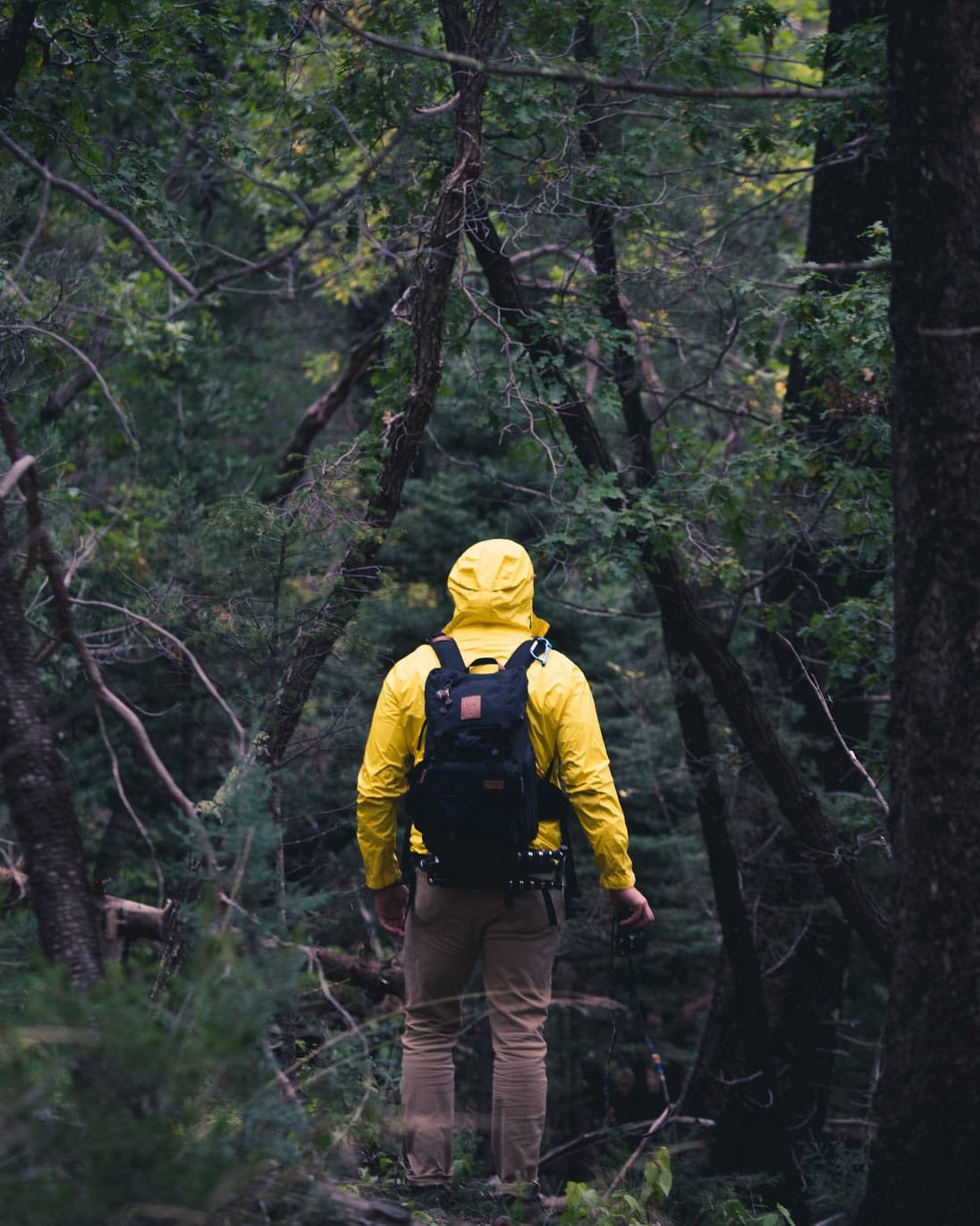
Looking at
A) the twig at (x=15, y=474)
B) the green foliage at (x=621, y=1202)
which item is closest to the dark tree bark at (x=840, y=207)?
the green foliage at (x=621, y=1202)

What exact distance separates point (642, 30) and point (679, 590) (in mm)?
3404

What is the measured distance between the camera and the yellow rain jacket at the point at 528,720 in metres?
4.14

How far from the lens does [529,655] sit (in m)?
4.22

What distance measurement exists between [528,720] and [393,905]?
0.96 m

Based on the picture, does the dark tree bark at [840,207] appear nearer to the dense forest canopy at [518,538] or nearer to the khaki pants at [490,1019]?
the dense forest canopy at [518,538]

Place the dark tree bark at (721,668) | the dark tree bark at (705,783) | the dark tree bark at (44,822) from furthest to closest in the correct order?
the dark tree bark at (705,783) < the dark tree bark at (721,668) < the dark tree bark at (44,822)

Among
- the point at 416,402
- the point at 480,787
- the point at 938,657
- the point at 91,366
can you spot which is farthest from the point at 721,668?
the point at 91,366

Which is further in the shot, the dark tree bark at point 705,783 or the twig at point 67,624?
the dark tree bark at point 705,783

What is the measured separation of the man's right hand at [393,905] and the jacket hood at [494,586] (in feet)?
3.32

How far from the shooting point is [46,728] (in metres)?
2.87

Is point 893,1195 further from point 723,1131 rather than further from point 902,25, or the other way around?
point 723,1131

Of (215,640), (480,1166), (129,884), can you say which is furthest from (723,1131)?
(129,884)

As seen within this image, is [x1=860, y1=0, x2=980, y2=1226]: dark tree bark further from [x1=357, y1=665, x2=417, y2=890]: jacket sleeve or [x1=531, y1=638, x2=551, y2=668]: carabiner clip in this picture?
[x1=357, y1=665, x2=417, y2=890]: jacket sleeve

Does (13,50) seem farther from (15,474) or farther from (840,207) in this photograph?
(840,207)
